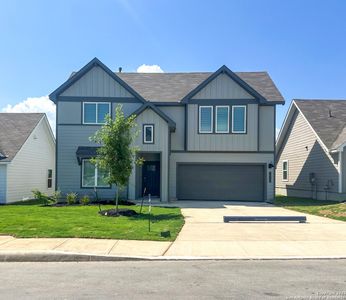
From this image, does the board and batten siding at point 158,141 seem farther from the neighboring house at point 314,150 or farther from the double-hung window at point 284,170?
the double-hung window at point 284,170

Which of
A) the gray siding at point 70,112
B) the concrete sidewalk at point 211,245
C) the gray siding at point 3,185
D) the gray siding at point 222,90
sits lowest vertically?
the concrete sidewalk at point 211,245

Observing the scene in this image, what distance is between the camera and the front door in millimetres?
26953

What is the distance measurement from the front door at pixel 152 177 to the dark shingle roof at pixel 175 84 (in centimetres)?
402

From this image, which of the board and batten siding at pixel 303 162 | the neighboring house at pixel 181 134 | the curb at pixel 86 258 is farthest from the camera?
the board and batten siding at pixel 303 162

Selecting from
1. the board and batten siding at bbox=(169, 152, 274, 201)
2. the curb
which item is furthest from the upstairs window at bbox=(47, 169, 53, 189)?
the curb

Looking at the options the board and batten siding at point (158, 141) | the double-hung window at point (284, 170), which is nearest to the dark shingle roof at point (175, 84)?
the board and batten siding at point (158, 141)

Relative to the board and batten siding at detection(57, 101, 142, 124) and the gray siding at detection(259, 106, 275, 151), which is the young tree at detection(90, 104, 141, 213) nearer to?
the board and batten siding at detection(57, 101, 142, 124)

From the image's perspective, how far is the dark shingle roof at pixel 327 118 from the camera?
25.6 m

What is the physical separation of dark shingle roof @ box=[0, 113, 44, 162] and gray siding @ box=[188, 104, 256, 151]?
33.0ft

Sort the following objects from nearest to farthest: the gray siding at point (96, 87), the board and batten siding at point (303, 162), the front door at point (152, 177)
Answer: the gray siding at point (96, 87) → the board and batten siding at point (303, 162) → the front door at point (152, 177)

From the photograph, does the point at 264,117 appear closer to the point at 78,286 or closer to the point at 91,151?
the point at 91,151

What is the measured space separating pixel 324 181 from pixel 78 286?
22.0 meters

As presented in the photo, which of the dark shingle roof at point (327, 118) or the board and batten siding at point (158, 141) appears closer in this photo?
the board and batten siding at point (158, 141)

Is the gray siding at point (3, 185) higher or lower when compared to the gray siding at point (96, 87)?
lower
